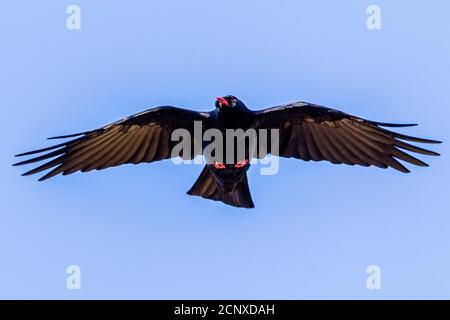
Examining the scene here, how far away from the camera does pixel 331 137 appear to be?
1612 cm

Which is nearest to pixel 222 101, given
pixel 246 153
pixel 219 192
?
pixel 246 153

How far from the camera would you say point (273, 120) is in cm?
1582

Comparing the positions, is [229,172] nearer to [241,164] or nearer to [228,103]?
[241,164]

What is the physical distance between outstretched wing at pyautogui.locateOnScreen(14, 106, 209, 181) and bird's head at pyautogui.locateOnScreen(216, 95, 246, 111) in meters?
0.45

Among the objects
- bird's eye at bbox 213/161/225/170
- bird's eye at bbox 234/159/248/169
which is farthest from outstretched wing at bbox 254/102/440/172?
bird's eye at bbox 213/161/225/170

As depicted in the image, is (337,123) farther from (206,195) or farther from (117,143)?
(117,143)

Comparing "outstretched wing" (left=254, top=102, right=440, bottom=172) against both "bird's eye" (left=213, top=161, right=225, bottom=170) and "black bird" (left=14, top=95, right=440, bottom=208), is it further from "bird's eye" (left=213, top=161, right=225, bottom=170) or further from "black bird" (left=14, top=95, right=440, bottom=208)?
"bird's eye" (left=213, top=161, right=225, bottom=170)

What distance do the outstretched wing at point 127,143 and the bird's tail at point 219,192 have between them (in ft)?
1.45

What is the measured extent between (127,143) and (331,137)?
10.3 feet

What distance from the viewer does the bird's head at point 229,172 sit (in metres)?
15.3

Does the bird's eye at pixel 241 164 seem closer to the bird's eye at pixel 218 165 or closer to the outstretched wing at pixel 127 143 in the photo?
the bird's eye at pixel 218 165

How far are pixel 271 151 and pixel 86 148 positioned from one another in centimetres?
283

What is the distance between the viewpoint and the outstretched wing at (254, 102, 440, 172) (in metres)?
15.6

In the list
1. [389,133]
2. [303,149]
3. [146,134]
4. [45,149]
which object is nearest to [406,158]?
[389,133]
